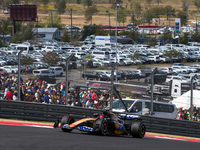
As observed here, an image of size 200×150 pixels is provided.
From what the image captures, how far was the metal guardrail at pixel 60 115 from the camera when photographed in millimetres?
13383

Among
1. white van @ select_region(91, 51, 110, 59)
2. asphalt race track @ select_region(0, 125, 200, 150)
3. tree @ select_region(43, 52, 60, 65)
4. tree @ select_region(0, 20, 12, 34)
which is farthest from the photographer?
tree @ select_region(0, 20, 12, 34)

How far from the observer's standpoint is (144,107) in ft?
49.8

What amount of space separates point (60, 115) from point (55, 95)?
1298 mm

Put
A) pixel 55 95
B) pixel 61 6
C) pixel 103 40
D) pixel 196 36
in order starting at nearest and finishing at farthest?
pixel 55 95
pixel 103 40
pixel 196 36
pixel 61 6

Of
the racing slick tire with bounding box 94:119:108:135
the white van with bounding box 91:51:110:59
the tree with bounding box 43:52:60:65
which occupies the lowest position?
the white van with bounding box 91:51:110:59

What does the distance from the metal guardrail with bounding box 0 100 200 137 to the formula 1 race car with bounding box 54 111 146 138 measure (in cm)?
283

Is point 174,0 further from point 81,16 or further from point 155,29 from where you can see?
point 155,29

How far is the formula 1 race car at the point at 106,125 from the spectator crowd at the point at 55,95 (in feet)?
11.6

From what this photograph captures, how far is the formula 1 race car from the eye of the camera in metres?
10.1

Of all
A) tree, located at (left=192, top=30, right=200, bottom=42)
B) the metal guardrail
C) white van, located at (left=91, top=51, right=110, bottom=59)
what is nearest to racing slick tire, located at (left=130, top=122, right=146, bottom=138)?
the metal guardrail

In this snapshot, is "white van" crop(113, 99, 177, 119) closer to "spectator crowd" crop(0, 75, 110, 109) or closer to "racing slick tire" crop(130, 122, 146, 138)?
"spectator crowd" crop(0, 75, 110, 109)

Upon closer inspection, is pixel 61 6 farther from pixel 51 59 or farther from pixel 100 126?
pixel 100 126

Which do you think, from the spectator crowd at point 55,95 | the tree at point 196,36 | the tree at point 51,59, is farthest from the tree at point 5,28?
the spectator crowd at point 55,95

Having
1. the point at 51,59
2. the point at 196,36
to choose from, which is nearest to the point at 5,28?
the point at 196,36
